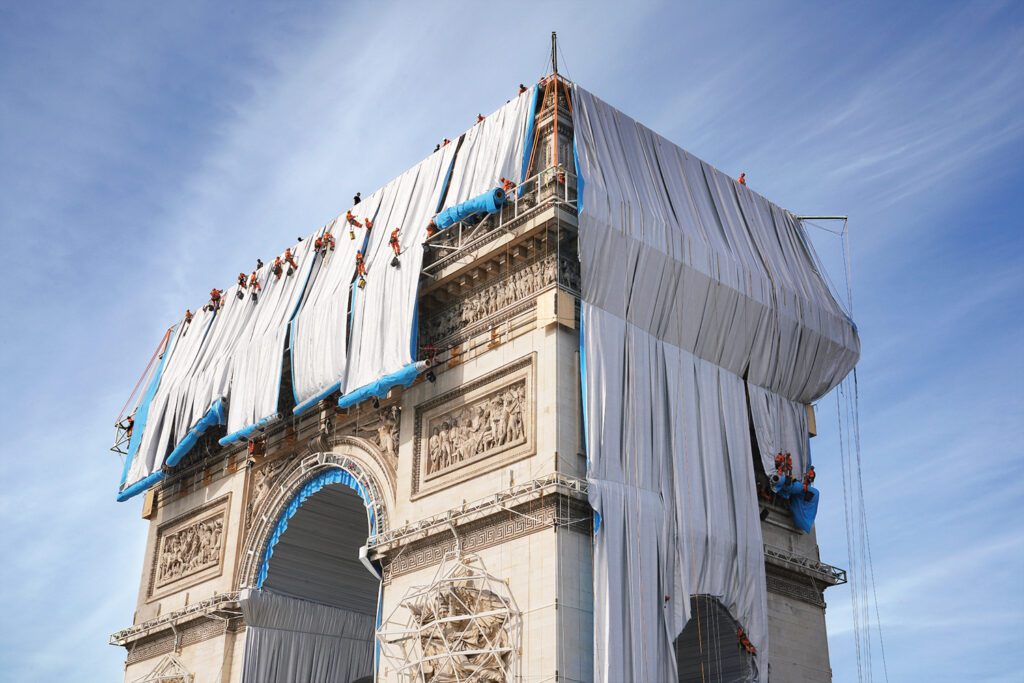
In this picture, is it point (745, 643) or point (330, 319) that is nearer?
point (745, 643)

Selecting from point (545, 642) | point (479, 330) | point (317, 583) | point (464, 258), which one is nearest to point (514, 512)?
point (545, 642)

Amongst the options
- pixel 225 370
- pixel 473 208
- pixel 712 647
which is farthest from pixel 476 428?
pixel 225 370

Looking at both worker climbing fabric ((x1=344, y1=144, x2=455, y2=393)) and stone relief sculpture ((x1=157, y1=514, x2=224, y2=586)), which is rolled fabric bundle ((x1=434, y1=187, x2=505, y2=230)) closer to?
worker climbing fabric ((x1=344, y1=144, x2=455, y2=393))

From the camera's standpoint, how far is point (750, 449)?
21250 mm

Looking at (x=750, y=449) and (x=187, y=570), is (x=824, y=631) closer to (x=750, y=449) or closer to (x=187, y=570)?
(x=750, y=449)

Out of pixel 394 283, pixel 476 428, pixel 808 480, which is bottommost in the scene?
pixel 808 480

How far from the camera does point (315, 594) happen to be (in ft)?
84.3

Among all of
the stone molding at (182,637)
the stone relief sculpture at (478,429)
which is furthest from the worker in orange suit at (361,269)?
the stone molding at (182,637)

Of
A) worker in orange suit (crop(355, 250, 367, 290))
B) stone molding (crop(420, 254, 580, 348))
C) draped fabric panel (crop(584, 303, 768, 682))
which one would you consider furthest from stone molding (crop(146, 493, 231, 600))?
draped fabric panel (crop(584, 303, 768, 682))

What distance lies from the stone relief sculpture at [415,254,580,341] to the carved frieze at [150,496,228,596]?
725 cm

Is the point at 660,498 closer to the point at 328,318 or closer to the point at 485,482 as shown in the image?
the point at 485,482

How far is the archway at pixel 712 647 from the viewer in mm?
19938

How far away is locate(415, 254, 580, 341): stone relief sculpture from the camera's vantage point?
Answer: 20.4m

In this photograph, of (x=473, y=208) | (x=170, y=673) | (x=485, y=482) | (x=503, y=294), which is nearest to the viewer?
(x=485, y=482)
